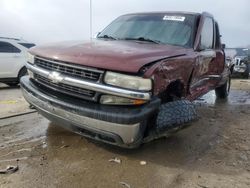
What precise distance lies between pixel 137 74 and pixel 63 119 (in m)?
0.98

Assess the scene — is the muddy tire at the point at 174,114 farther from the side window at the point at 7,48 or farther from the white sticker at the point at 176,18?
the side window at the point at 7,48

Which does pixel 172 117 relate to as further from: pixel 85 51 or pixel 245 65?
pixel 245 65

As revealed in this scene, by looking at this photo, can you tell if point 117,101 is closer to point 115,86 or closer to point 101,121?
point 115,86

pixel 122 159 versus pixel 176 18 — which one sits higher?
pixel 176 18

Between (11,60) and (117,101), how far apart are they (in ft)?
25.9

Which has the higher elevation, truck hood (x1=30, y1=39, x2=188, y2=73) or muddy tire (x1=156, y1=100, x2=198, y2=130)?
truck hood (x1=30, y1=39, x2=188, y2=73)

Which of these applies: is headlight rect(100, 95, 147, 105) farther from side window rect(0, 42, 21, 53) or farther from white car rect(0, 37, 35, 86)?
side window rect(0, 42, 21, 53)

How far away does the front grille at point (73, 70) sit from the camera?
3.31 m

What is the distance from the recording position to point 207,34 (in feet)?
17.6

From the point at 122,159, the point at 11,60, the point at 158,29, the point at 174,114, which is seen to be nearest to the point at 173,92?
the point at 174,114

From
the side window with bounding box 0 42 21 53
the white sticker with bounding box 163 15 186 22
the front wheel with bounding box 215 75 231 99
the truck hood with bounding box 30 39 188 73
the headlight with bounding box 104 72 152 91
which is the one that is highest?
the white sticker with bounding box 163 15 186 22

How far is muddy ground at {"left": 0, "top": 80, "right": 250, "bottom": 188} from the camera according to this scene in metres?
3.25

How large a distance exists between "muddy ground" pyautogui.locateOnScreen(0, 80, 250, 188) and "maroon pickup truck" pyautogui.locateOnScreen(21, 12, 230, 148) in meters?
0.40

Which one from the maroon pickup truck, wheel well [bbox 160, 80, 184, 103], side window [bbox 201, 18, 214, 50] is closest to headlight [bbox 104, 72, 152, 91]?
the maroon pickup truck
